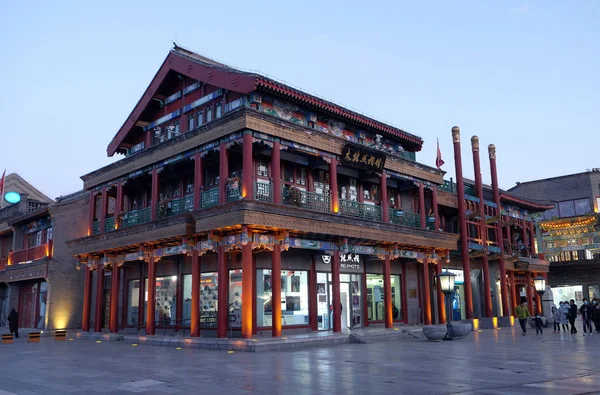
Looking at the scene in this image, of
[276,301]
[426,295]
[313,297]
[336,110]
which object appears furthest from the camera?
[426,295]

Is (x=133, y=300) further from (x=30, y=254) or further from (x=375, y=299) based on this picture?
(x=375, y=299)

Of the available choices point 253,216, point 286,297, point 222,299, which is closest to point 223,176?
point 253,216

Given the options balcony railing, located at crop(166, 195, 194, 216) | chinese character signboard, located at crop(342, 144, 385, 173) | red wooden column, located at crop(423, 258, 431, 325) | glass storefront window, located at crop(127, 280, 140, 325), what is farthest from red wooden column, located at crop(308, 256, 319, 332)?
glass storefront window, located at crop(127, 280, 140, 325)

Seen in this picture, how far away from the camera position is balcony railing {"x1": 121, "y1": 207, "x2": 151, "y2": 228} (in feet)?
91.9

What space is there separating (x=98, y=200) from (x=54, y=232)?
326 cm

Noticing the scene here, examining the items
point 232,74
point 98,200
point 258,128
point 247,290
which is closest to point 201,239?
point 247,290

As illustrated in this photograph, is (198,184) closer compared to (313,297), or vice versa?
(198,184)

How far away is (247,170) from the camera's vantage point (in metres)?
21.2

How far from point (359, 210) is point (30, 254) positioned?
22.1m

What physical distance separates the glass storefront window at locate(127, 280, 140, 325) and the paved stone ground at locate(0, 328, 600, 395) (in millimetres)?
9366

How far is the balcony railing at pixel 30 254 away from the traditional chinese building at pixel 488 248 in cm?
2405

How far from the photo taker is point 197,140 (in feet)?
77.2

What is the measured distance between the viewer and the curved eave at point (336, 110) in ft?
77.0

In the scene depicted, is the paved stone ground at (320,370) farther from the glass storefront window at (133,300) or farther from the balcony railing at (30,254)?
the balcony railing at (30,254)
